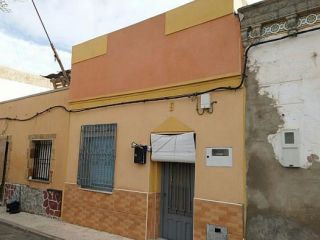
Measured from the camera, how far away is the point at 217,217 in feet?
19.9

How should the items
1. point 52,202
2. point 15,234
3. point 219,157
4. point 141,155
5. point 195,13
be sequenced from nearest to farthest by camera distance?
point 219,157
point 195,13
point 141,155
point 15,234
point 52,202

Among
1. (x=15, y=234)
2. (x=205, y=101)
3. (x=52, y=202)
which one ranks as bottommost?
(x=15, y=234)

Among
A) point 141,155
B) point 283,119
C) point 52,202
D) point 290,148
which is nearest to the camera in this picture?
point 290,148

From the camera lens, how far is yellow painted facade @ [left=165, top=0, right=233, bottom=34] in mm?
6488

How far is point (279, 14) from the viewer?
5.66 metres

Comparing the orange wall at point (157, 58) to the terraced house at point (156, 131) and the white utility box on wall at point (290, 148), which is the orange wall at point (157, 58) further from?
the white utility box on wall at point (290, 148)

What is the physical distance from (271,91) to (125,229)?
178 inches

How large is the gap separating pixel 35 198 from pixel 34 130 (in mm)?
2298

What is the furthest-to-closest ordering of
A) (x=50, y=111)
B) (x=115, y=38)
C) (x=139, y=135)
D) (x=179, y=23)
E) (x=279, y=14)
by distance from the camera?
(x=50, y=111) → (x=115, y=38) → (x=139, y=135) → (x=179, y=23) → (x=279, y=14)

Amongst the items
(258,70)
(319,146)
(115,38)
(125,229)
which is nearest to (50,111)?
(115,38)

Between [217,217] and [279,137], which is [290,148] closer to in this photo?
[279,137]

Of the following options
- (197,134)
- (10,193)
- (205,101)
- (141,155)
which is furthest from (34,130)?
(205,101)

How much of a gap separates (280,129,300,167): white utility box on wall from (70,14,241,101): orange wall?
1537 millimetres

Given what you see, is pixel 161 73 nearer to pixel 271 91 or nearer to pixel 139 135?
pixel 139 135
